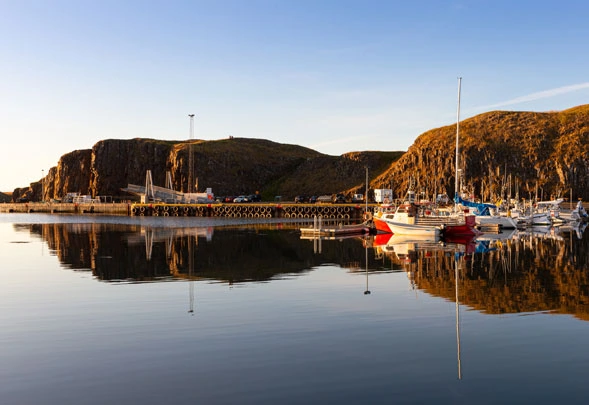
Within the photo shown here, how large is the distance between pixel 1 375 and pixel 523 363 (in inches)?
554

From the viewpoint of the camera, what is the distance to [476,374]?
1523cm

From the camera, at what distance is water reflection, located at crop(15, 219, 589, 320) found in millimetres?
28344

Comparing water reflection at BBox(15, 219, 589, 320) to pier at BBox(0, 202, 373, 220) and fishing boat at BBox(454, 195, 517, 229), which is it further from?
pier at BBox(0, 202, 373, 220)

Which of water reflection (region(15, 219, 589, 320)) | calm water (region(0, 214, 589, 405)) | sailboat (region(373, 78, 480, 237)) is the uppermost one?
sailboat (region(373, 78, 480, 237))

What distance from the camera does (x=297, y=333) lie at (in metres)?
20.1

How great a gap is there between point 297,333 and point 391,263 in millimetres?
23365

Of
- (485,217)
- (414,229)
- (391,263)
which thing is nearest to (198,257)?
(391,263)

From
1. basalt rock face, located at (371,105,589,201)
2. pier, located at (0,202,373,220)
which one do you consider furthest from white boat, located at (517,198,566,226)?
pier, located at (0,202,373,220)

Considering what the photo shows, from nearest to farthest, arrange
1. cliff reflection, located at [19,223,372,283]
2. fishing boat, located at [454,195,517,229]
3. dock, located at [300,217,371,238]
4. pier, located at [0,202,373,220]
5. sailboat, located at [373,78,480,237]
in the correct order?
cliff reflection, located at [19,223,372,283] → sailboat, located at [373,78,480,237] → dock, located at [300,217,371,238] → fishing boat, located at [454,195,517,229] → pier, located at [0,202,373,220]

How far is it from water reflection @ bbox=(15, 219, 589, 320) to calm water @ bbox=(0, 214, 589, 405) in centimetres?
23

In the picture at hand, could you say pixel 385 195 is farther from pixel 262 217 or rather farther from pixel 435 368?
pixel 435 368

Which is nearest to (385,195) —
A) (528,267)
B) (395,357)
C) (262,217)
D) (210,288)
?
(262,217)

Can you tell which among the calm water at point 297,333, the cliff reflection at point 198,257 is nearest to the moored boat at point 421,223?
the cliff reflection at point 198,257

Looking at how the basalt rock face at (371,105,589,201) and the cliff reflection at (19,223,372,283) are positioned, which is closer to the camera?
the cliff reflection at (19,223,372,283)
